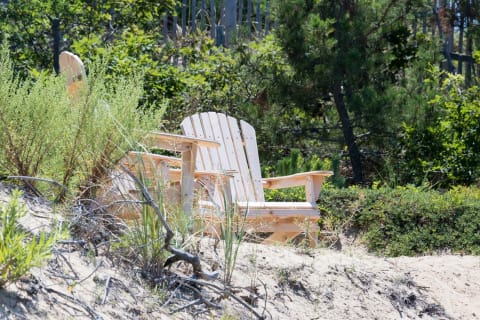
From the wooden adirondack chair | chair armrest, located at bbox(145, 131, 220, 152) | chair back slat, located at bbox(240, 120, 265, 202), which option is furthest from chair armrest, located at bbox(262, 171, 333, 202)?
chair armrest, located at bbox(145, 131, 220, 152)

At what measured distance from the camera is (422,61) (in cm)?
875

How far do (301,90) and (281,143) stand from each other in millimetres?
569

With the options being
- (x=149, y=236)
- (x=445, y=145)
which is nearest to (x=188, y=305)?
(x=149, y=236)

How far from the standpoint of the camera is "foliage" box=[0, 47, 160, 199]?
4309 millimetres

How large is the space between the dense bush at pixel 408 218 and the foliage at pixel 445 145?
1.18 meters

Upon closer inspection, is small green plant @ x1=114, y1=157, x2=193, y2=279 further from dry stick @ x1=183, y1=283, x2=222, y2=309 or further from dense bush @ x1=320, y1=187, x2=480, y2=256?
dense bush @ x1=320, y1=187, x2=480, y2=256

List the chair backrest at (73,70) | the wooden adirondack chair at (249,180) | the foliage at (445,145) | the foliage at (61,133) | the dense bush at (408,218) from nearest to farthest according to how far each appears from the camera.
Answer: the foliage at (61,133) < the chair backrest at (73,70) < the wooden adirondack chair at (249,180) < the dense bush at (408,218) < the foliage at (445,145)

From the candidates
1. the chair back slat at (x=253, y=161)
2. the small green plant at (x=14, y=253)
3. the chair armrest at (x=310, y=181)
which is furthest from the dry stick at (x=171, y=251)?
the chair back slat at (x=253, y=161)

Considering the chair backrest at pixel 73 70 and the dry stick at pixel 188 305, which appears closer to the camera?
the dry stick at pixel 188 305

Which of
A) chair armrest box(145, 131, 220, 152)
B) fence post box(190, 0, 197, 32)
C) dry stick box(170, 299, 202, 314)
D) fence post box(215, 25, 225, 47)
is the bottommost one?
dry stick box(170, 299, 202, 314)

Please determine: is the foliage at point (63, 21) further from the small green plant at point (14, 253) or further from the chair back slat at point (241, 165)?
the small green plant at point (14, 253)

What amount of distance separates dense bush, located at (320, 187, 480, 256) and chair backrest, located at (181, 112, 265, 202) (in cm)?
66

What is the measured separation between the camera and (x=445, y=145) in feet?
26.8

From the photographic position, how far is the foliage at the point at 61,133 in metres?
4.31
